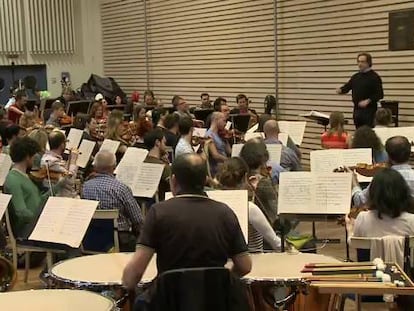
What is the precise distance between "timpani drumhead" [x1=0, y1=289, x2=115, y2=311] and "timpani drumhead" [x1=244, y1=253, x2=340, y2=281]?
875 millimetres

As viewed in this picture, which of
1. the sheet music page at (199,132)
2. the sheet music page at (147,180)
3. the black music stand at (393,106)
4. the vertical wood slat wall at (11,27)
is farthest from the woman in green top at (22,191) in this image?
the vertical wood slat wall at (11,27)

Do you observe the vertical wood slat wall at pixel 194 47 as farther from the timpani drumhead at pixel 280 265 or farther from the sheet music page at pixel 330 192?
the timpani drumhead at pixel 280 265

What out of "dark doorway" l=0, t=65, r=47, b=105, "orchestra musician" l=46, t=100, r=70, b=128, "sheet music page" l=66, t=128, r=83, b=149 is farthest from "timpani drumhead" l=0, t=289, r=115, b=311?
"dark doorway" l=0, t=65, r=47, b=105

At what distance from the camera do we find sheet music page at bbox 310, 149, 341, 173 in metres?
7.00

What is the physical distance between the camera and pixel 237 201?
16.0 ft

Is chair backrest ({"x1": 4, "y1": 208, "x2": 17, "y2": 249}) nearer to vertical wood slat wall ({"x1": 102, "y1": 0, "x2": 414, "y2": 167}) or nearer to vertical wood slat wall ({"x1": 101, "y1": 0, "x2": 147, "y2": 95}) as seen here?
vertical wood slat wall ({"x1": 102, "y1": 0, "x2": 414, "y2": 167})

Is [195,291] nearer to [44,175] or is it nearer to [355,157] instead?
[355,157]

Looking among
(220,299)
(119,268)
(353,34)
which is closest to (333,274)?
(220,299)

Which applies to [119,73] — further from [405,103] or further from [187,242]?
[187,242]

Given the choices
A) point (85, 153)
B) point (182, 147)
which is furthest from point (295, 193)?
point (85, 153)

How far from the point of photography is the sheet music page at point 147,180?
7.19m

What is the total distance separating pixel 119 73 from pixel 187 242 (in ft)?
59.0

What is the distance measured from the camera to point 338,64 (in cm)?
1262

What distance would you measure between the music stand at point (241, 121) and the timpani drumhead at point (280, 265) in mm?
7220
